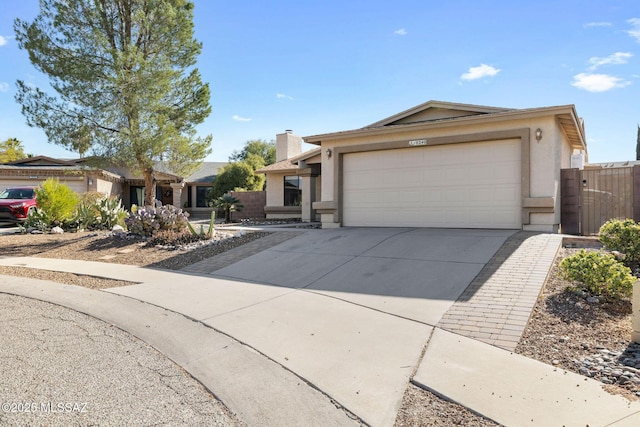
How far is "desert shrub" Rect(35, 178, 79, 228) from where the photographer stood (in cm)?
1622

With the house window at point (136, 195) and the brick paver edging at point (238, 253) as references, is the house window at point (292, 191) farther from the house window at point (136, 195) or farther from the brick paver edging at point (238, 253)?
the house window at point (136, 195)

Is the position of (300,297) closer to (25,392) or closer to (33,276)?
(25,392)

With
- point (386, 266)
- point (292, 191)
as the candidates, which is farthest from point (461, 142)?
point (292, 191)

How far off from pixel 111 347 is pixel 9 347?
110 centimetres

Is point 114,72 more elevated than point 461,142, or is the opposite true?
point 114,72

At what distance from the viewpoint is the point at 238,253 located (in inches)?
451

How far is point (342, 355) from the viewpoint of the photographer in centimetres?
480

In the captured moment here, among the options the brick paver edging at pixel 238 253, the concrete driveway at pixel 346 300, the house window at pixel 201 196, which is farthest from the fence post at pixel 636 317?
the house window at pixel 201 196

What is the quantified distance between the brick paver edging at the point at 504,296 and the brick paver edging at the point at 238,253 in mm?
5635

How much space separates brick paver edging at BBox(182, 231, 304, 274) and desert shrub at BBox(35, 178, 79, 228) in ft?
27.8

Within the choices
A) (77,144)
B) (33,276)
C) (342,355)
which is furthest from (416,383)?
(77,144)

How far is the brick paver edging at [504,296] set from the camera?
5402 millimetres

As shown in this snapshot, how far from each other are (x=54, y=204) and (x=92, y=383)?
14582mm

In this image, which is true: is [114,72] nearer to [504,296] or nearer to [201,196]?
[504,296]
